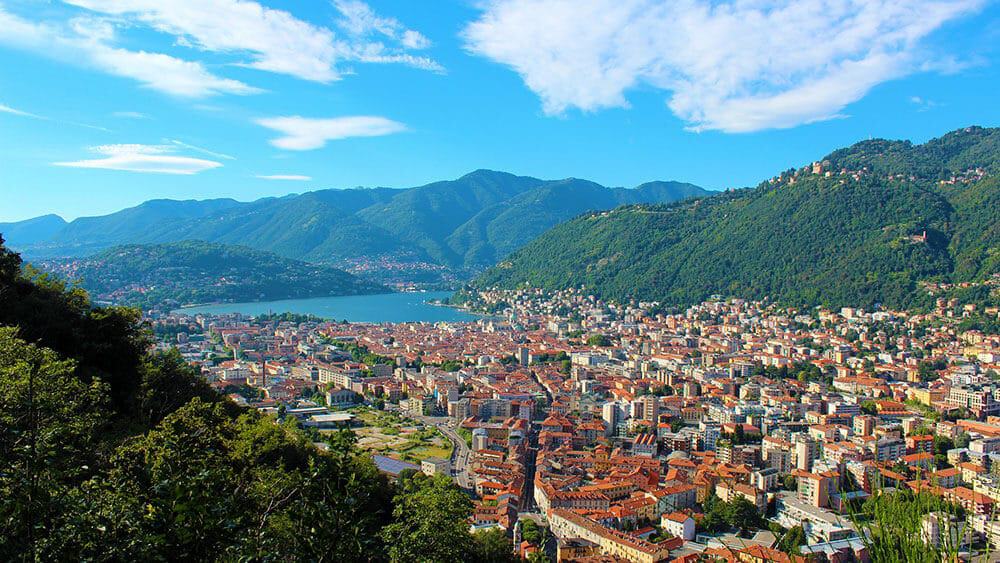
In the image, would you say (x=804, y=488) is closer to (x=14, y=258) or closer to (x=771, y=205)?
(x=14, y=258)

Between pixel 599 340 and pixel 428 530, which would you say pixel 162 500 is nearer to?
pixel 428 530

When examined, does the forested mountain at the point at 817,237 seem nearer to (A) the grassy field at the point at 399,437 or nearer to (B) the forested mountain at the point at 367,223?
(A) the grassy field at the point at 399,437

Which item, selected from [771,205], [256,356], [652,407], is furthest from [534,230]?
[652,407]

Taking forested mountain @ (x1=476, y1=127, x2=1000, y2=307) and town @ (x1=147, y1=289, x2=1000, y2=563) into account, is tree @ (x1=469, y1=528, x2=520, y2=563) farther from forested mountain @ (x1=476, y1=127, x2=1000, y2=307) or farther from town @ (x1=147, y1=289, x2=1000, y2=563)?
forested mountain @ (x1=476, y1=127, x2=1000, y2=307)

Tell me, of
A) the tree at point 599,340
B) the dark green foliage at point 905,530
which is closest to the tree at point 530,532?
the dark green foliage at point 905,530

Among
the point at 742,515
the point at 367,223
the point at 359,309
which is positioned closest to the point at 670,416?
the point at 742,515

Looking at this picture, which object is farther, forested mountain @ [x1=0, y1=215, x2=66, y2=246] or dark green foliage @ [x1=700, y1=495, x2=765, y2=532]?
forested mountain @ [x1=0, y1=215, x2=66, y2=246]

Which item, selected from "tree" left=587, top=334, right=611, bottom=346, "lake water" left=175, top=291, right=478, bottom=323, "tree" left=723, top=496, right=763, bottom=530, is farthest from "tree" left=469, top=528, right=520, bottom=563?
"lake water" left=175, top=291, right=478, bottom=323
